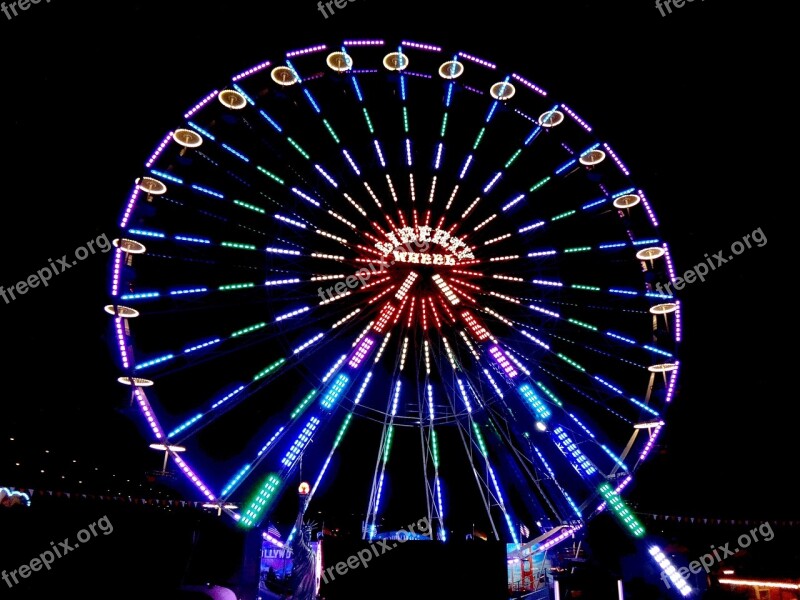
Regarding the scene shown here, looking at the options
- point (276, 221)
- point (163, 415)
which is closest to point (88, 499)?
point (163, 415)

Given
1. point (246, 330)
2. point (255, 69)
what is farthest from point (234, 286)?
point (255, 69)

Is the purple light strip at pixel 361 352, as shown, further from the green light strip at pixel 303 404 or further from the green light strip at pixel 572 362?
the green light strip at pixel 572 362

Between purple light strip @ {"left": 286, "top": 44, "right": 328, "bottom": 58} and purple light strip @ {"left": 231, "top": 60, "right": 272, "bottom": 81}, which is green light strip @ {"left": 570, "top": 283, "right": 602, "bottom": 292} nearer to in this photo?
purple light strip @ {"left": 286, "top": 44, "right": 328, "bottom": 58}

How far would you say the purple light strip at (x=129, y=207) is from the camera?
40.1 ft

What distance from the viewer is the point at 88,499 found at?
1034 centimetres

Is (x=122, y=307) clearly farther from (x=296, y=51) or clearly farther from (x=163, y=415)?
(x=296, y=51)

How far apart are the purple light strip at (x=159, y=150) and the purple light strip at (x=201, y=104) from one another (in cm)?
58

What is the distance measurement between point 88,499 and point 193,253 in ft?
18.5

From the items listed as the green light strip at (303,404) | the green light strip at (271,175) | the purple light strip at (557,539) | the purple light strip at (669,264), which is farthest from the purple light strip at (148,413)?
the purple light strip at (669,264)

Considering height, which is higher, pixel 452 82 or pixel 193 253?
pixel 452 82

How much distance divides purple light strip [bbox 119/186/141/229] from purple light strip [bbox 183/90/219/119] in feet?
6.52

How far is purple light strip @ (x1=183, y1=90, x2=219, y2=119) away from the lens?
1284 cm

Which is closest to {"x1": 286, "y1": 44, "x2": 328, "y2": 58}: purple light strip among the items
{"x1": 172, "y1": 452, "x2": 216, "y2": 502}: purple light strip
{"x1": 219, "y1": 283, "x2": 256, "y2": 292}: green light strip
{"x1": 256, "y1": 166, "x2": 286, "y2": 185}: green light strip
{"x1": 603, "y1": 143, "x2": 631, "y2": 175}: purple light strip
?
{"x1": 256, "y1": 166, "x2": 286, "y2": 185}: green light strip

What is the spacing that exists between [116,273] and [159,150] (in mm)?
2886
